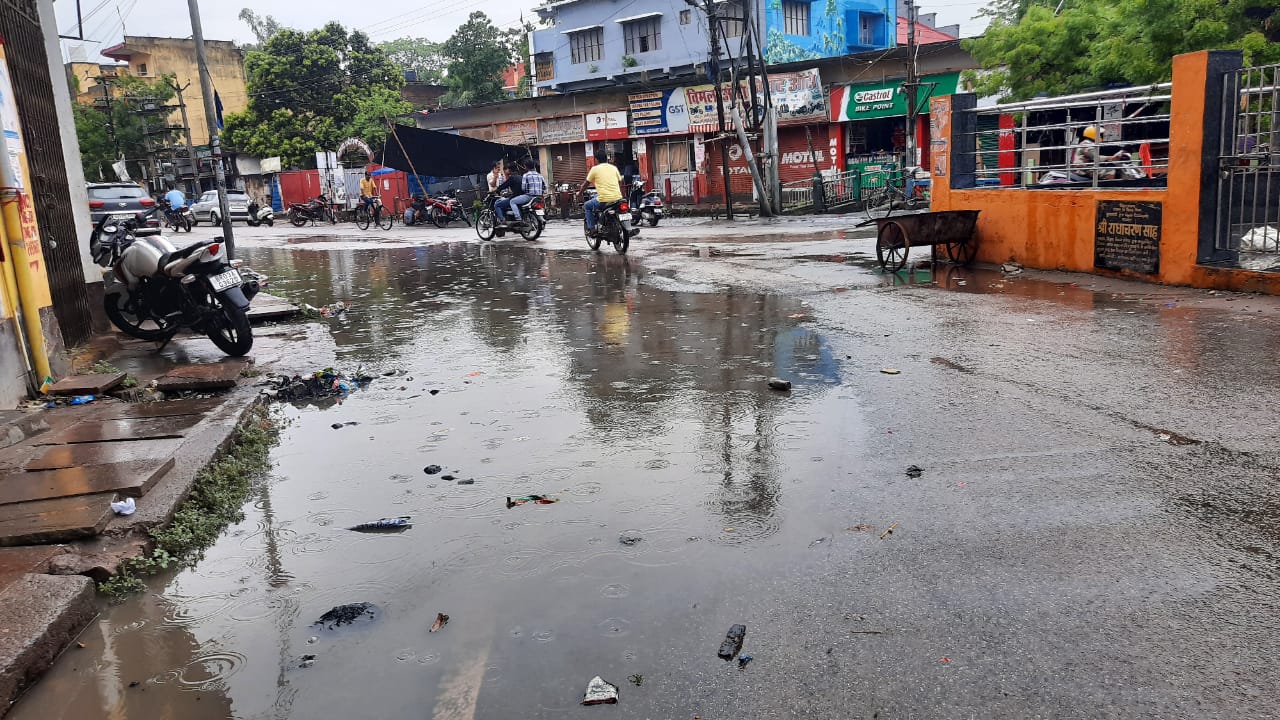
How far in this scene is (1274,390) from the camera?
226 inches

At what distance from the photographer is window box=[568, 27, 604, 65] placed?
4200 cm

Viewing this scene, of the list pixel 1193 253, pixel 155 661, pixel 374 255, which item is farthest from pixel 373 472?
pixel 374 255

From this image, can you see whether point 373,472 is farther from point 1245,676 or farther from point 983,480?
point 1245,676

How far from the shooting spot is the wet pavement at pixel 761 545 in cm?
283

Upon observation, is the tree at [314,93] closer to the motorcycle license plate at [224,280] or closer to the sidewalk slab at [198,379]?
the motorcycle license plate at [224,280]

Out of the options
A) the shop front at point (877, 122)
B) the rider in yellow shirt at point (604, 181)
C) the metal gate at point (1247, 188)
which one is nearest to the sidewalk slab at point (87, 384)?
the metal gate at point (1247, 188)

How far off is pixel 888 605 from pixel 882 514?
2.84 ft

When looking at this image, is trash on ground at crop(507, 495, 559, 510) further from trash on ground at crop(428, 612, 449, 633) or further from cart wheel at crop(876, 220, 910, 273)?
cart wheel at crop(876, 220, 910, 273)

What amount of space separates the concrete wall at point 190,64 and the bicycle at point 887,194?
4259 cm

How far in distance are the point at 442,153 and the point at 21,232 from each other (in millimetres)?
21860

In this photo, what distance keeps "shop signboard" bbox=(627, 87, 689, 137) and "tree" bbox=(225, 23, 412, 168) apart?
45.2 ft

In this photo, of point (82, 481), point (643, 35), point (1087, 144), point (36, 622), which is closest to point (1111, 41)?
point (1087, 144)

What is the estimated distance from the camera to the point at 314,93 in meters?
46.3

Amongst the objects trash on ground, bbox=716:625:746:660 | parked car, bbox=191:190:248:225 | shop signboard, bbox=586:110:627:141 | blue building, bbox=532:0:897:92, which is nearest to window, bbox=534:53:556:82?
blue building, bbox=532:0:897:92
